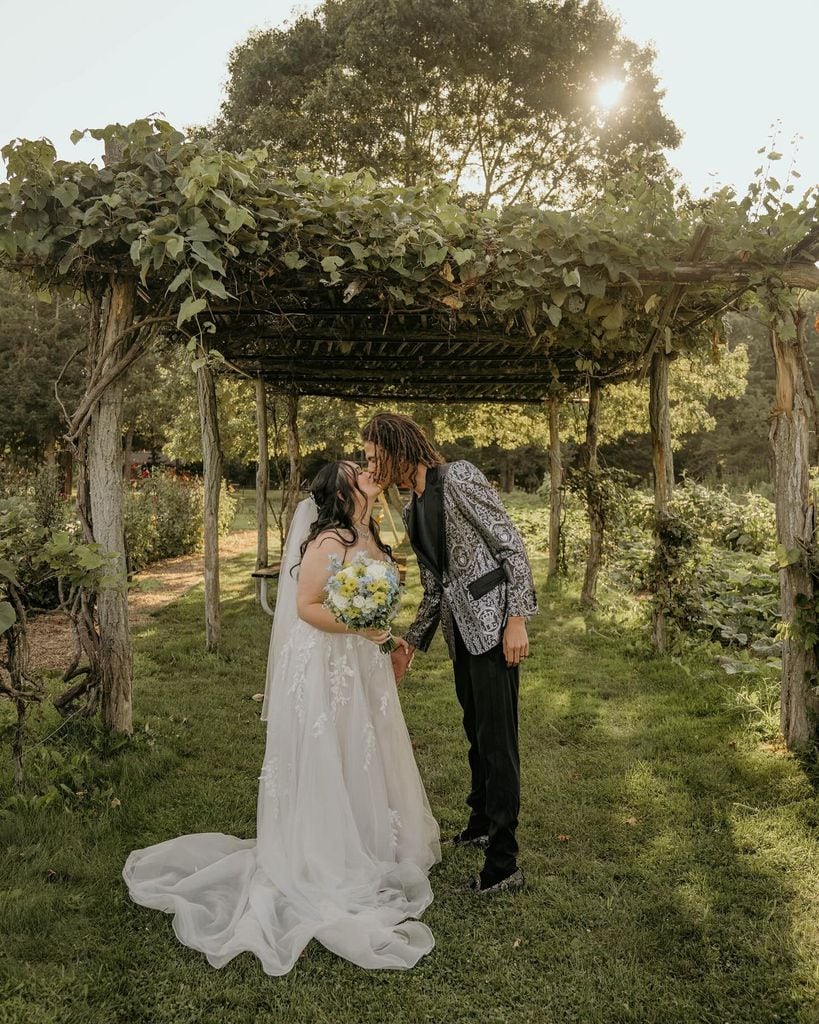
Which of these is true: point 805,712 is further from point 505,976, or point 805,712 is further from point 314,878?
point 314,878

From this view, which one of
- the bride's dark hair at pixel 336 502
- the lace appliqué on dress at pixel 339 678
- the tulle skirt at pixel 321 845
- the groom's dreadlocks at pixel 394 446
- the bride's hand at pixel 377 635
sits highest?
the groom's dreadlocks at pixel 394 446

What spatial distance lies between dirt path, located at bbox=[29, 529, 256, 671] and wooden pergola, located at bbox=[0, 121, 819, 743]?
1529 mm

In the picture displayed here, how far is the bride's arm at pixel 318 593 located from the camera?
11.0 feet

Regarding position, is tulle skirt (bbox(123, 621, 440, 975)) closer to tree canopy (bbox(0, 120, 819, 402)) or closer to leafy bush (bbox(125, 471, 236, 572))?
tree canopy (bbox(0, 120, 819, 402))

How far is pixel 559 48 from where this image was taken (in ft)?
47.6

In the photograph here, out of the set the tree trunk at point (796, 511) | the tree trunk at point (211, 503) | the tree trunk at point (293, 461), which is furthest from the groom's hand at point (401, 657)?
the tree trunk at point (293, 461)

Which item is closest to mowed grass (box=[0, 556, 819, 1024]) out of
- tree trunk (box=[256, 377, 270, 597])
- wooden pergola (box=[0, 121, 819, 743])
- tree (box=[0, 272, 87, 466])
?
wooden pergola (box=[0, 121, 819, 743])

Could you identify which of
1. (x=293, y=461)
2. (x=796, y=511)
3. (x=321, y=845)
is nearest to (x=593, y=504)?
(x=293, y=461)

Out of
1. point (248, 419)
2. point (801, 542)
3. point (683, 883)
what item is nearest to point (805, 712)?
point (801, 542)

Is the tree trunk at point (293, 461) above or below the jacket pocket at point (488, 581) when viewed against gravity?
above

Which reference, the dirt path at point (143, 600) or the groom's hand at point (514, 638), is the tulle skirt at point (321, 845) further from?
the dirt path at point (143, 600)

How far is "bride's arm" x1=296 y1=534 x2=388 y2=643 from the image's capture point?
3.35 metres

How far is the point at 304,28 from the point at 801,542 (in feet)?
48.0

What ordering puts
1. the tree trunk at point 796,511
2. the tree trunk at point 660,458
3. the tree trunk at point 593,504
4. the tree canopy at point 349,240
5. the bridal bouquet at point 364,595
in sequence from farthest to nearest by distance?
1. the tree trunk at point 593,504
2. the tree trunk at point 660,458
3. the tree trunk at point 796,511
4. the tree canopy at point 349,240
5. the bridal bouquet at point 364,595
